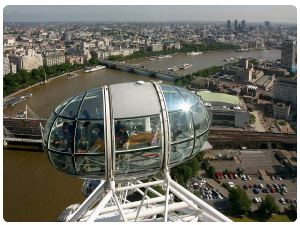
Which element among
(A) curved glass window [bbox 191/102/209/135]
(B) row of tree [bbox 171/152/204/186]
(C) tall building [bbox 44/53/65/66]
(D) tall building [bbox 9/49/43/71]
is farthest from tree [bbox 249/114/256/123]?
(C) tall building [bbox 44/53/65/66]

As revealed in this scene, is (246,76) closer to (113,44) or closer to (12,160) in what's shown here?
(12,160)

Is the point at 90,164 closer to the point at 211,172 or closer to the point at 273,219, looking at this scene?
the point at 273,219

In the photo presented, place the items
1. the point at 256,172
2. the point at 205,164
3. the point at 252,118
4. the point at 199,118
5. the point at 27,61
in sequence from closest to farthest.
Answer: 1. the point at 199,118
2. the point at 256,172
3. the point at 205,164
4. the point at 252,118
5. the point at 27,61

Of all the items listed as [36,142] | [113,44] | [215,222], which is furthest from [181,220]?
[113,44]

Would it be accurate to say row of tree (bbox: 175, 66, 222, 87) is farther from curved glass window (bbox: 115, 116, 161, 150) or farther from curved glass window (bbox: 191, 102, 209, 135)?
curved glass window (bbox: 115, 116, 161, 150)

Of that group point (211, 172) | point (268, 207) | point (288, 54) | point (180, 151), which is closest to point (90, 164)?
point (180, 151)

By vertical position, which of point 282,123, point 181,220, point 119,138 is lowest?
point 282,123
